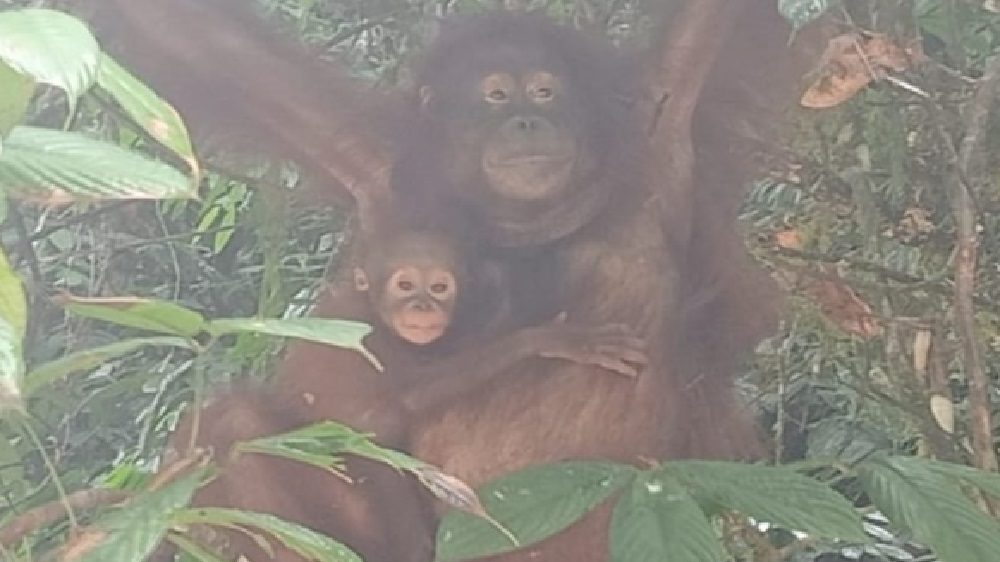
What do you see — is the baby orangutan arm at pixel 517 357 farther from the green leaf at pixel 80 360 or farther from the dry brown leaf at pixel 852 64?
the green leaf at pixel 80 360

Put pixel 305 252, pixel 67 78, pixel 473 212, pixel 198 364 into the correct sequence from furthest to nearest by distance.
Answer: pixel 305 252 → pixel 473 212 → pixel 198 364 → pixel 67 78

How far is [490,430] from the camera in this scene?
2.44 meters

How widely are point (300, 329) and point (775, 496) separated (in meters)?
0.58

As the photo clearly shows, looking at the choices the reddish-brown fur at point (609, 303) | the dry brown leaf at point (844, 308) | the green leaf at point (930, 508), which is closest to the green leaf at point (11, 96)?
the green leaf at point (930, 508)

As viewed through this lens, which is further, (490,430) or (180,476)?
(490,430)

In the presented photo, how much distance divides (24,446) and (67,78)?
2.06 meters

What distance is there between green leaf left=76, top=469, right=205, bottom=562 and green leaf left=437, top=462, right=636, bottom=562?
343 millimetres

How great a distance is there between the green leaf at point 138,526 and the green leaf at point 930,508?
0.69 metres

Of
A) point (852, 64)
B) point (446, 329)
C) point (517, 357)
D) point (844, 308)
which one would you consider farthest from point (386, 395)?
point (852, 64)

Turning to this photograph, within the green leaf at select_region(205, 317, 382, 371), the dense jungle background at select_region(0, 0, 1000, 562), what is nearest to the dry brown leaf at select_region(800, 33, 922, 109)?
the dense jungle background at select_region(0, 0, 1000, 562)

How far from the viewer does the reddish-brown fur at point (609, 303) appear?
7.74 feet

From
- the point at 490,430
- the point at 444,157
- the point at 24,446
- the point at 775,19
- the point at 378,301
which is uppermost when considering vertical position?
the point at 775,19

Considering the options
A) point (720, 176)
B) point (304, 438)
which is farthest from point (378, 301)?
point (304, 438)

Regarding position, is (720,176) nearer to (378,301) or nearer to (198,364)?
(378,301)
